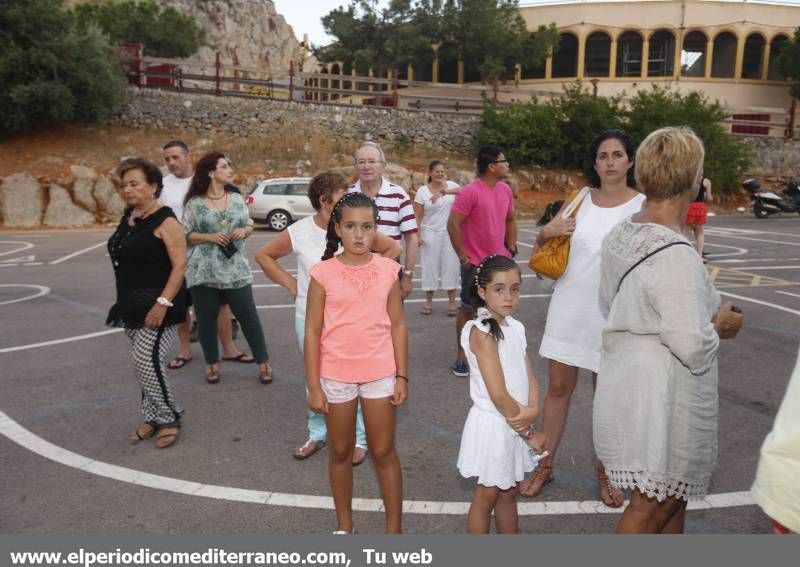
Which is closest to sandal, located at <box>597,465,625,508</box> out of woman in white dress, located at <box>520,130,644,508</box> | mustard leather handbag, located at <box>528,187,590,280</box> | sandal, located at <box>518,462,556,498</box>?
woman in white dress, located at <box>520,130,644,508</box>

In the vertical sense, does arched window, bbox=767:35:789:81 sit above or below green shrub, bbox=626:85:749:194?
above

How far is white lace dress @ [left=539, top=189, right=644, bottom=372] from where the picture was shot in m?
3.73

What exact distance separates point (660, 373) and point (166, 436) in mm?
3505

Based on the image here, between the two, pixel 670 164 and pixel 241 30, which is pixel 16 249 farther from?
pixel 241 30

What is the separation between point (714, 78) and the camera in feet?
135

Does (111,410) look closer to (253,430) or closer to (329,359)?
(253,430)

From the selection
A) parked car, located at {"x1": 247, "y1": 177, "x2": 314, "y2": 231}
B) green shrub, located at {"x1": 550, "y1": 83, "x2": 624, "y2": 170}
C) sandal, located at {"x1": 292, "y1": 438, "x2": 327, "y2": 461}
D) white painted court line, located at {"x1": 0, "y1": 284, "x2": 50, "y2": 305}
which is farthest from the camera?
green shrub, located at {"x1": 550, "y1": 83, "x2": 624, "y2": 170}

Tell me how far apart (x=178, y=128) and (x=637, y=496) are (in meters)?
27.4

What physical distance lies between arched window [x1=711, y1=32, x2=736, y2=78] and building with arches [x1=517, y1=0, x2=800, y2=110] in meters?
0.06

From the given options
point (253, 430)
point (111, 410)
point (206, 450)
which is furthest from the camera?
point (111, 410)

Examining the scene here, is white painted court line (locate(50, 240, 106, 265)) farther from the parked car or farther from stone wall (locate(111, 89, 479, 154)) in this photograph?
stone wall (locate(111, 89, 479, 154))

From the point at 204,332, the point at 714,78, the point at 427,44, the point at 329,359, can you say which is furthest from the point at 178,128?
the point at 714,78

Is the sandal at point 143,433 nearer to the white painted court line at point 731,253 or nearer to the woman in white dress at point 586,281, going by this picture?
the woman in white dress at point 586,281

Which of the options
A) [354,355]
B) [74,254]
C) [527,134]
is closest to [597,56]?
[527,134]
